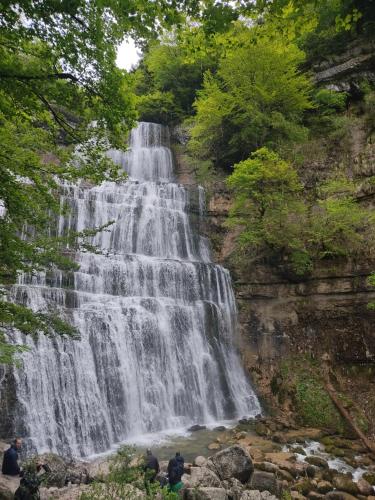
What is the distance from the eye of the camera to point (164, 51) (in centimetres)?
3231

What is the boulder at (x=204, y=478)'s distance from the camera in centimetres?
838

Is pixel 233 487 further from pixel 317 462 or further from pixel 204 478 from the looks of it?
pixel 317 462

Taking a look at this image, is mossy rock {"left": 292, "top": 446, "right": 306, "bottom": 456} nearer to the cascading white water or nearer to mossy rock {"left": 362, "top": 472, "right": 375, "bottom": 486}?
mossy rock {"left": 362, "top": 472, "right": 375, "bottom": 486}

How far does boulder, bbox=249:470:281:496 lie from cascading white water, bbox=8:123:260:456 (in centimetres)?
484

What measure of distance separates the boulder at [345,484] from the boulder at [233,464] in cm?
227

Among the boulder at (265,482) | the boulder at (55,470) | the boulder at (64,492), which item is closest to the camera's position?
the boulder at (64,492)

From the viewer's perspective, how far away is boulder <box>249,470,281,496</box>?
28.6 feet

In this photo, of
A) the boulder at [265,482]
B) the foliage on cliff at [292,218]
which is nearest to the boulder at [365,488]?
the boulder at [265,482]

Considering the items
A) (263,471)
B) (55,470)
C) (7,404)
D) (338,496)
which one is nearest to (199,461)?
(263,471)

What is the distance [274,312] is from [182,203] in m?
8.91

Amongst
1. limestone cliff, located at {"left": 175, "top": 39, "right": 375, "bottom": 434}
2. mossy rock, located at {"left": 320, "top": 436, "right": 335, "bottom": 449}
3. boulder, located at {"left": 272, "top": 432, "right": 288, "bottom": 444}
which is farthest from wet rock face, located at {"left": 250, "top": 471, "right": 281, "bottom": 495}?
limestone cliff, located at {"left": 175, "top": 39, "right": 375, "bottom": 434}

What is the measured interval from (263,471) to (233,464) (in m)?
0.92

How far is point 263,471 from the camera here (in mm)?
9508

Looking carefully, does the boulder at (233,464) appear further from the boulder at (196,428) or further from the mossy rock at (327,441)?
the mossy rock at (327,441)
